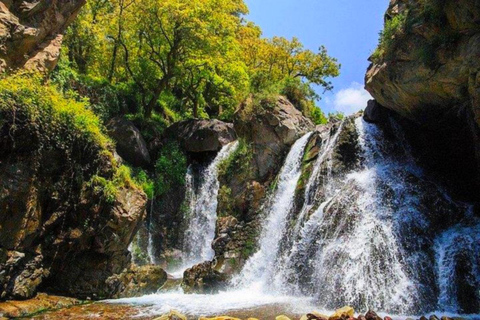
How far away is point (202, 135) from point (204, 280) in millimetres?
10105

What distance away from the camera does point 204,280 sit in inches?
599

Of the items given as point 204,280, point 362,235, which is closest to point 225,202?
point 204,280

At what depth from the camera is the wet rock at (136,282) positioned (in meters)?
14.0

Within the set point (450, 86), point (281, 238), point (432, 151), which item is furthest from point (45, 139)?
point (432, 151)

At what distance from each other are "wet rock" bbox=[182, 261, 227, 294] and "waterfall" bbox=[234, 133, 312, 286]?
73 cm

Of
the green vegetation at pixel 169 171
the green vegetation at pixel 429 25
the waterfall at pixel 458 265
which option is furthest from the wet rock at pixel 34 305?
the green vegetation at pixel 429 25

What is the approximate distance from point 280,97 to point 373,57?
5.89 m

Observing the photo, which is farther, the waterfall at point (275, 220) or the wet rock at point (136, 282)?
the waterfall at point (275, 220)

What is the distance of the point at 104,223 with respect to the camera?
1415 cm

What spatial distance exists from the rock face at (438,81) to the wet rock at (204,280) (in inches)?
371

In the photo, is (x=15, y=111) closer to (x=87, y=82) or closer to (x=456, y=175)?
(x=87, y=82)

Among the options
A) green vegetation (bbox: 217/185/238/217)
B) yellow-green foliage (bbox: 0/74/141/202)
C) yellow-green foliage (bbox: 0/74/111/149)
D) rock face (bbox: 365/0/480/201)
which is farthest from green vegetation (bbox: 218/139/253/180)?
yellow-green foliage (bbox: 0/74/111/149)

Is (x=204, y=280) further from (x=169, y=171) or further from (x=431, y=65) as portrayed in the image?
(x=431, y=65)

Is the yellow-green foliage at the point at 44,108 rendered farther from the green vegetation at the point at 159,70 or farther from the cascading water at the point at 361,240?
the cascading water at the point at 361,240
